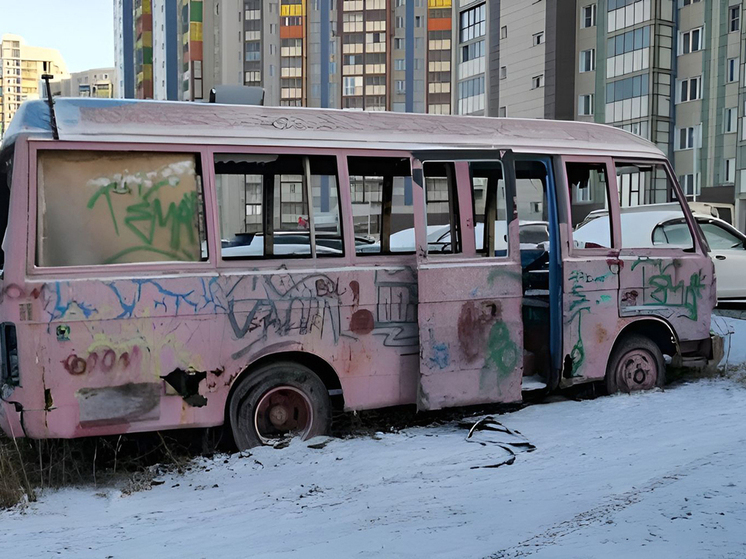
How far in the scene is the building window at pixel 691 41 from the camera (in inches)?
1921

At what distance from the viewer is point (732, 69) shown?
46688 mm

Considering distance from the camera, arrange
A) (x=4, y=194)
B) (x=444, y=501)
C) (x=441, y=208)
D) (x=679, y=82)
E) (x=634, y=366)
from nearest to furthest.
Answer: (x=444, y=501) → (x=4, y=194) → (x=441, y=208) → (x=634, y=366) → (x=679, y=82)

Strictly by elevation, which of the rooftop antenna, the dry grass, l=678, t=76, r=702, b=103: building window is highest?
l=678, t=76, r=702, b=103: building window

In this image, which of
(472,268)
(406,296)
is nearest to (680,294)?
(472,268)

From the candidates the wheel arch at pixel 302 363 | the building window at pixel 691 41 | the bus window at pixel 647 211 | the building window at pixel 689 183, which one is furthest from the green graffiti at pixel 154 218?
the building window at pixel 691 41

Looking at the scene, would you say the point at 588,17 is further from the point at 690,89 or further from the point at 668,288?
the point at 668,288

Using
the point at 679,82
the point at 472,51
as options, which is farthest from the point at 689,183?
the point at 472,51

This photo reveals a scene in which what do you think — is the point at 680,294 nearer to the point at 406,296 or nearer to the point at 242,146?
the point at 406,296

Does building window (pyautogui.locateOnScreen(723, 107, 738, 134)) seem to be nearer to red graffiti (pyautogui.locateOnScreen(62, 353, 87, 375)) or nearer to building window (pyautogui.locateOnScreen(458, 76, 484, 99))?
building window (pyautogui.locateOnScreen(458, 76, 484, 99))

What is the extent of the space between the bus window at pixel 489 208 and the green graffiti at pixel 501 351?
678 millimetres

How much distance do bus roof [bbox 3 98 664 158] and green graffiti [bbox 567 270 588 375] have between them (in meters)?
1.21

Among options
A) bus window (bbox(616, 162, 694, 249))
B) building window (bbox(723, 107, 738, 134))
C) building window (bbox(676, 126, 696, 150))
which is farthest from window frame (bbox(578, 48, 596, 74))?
bus window (bbox(616, 162, 694, 249))

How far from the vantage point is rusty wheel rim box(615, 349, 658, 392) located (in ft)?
27.8

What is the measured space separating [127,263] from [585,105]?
52572mm
